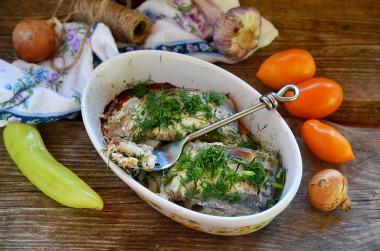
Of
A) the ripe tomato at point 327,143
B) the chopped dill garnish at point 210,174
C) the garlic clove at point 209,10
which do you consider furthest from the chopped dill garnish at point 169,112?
the garlic clove at point 209,10

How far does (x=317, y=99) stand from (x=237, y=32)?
411 millimetres

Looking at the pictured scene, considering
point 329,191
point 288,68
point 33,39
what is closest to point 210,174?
point 329,191

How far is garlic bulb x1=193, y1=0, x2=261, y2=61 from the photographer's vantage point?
1655mm

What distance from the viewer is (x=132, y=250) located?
128cm

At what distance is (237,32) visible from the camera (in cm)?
167

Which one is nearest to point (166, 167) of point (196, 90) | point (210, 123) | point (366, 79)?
point (210, 123)

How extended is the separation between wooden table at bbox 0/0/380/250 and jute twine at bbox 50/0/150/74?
31 centimetres

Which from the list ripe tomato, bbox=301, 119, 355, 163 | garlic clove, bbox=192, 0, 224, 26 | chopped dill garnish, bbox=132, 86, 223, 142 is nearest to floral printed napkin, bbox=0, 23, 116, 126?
chopped dill garnish, bbox=132, 86, 223, 142

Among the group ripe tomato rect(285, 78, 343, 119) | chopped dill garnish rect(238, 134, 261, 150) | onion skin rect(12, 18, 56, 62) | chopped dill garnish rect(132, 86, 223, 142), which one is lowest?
chopped dill garnish rect(238, 134, 261, 150)

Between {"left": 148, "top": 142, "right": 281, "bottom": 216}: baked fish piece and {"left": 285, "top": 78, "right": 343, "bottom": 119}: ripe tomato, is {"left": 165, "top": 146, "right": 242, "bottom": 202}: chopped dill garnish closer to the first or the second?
{"left": 148, "top": 142, "right": 281, "bottom": 216}: baked fish piece

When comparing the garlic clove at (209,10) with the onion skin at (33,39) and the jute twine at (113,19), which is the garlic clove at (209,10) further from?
the onion skin at (33,39)

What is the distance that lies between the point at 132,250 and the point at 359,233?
717 mm

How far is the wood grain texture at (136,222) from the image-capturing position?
1.30 meters

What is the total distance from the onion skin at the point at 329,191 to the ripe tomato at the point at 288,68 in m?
0.44
